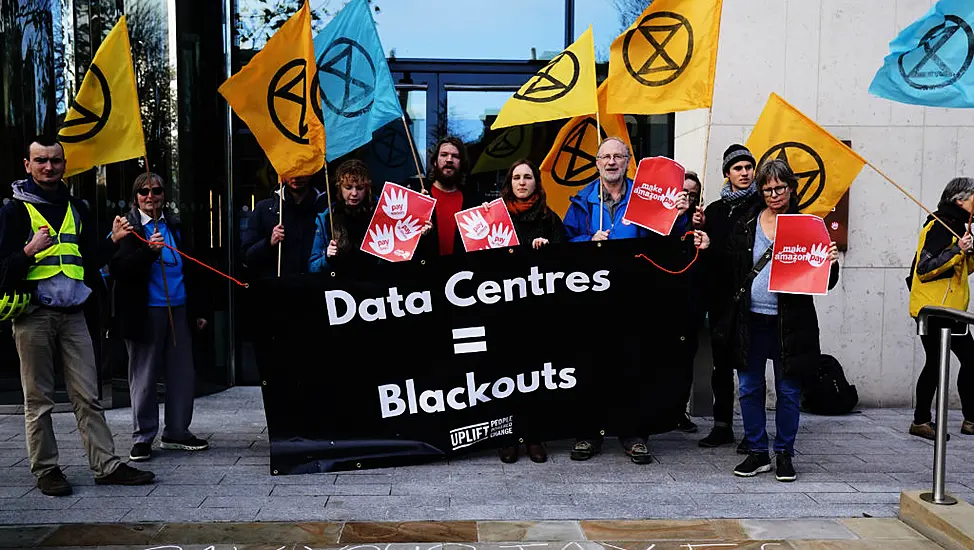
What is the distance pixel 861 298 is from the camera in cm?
815

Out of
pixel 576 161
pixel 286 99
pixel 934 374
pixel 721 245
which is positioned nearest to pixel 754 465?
pixel 721 245

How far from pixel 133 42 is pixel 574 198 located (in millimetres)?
4479

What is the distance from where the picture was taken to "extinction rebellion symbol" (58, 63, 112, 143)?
5.50 m

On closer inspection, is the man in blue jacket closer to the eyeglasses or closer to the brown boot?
the brown boot

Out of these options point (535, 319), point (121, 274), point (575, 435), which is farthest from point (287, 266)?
point (575, 435)

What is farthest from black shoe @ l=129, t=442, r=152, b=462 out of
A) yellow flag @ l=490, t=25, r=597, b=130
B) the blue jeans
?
the blue jeans

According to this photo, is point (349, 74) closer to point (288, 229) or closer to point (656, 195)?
point (288, 229)

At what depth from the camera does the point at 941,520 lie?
14.8ft

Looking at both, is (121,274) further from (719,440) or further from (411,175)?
(719,440)

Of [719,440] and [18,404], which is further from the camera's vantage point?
[18,404]

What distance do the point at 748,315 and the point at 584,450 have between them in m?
1.42

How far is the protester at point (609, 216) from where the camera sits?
6.05 metres

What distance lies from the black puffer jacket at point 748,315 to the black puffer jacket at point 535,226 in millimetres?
1137

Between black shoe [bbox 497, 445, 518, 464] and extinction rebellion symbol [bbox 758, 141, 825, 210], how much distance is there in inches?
99.5
